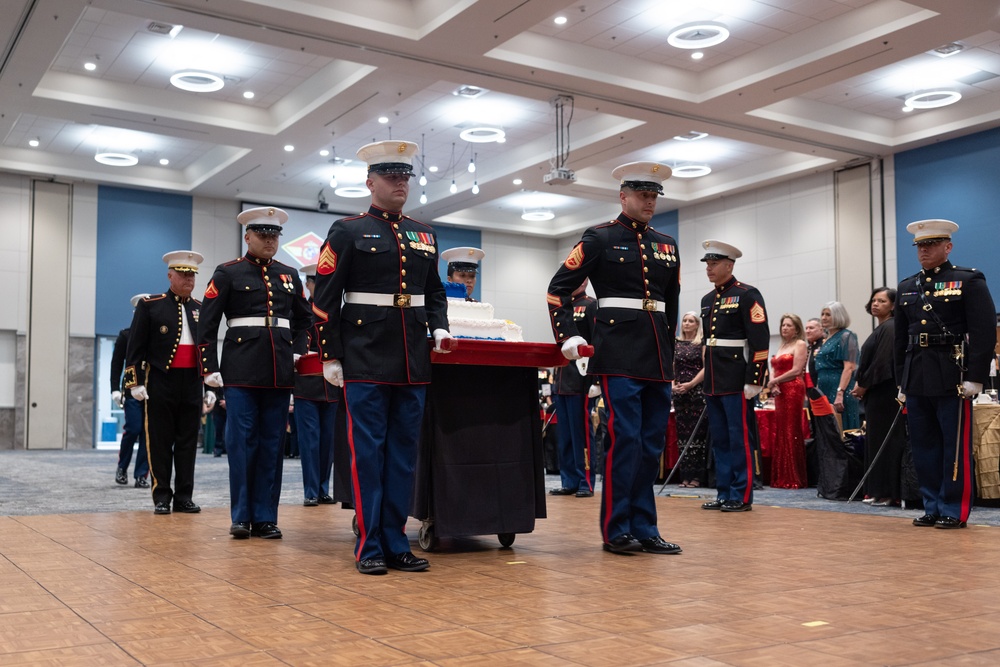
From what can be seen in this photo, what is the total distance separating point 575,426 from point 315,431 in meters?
1.98

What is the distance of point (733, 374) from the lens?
623cm

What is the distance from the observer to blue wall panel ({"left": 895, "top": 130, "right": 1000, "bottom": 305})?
13.9 m

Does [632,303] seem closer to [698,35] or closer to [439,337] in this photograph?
[439,337]

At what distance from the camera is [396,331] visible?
12.3 feet

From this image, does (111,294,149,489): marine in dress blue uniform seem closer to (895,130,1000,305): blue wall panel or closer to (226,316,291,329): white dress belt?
(226,316,291,329): white dress belt

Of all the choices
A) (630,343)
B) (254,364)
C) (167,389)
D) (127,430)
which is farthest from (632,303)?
(127,430)

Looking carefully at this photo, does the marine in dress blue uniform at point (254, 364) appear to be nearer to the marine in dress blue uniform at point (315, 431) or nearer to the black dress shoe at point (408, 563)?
the black dress shoe at point (408, 563)

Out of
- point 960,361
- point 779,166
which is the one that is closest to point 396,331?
point 960,361

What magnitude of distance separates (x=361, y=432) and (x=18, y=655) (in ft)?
5.21

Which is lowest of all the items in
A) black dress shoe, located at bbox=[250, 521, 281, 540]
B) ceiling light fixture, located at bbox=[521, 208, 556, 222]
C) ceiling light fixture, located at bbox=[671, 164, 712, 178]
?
black dress shoe, located at bbox=[250, 521, 281, 540]

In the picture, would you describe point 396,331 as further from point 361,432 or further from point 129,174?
point 129,174

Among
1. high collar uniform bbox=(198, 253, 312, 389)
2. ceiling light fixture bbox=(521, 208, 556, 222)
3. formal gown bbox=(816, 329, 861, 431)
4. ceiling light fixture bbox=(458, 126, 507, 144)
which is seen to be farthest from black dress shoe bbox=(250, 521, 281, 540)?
ceiling light fixture bbox=(521, 208, 556, 222)

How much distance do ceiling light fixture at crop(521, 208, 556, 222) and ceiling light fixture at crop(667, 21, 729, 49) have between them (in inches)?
364

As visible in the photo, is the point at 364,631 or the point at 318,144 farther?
the point at 318,144
